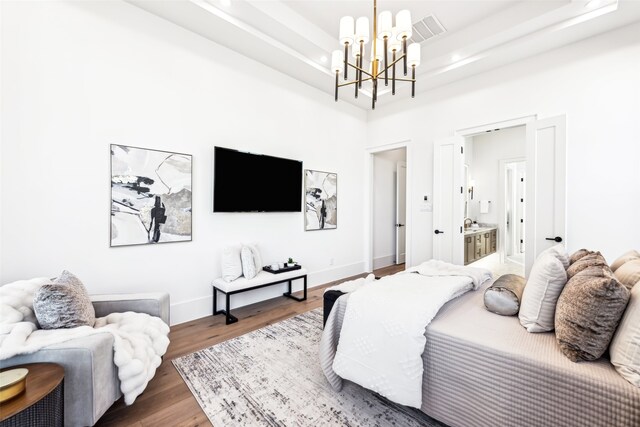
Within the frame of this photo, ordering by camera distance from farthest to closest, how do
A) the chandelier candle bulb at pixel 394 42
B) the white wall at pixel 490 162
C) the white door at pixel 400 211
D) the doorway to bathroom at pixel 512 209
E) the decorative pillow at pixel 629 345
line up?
the doorway to bathroom at pixel 512 209
the white wall at pixel 490 162
the white door at pixel 400 211
the chandelier candle bulb at pixel 394 42
the decorative pillow at pixel 629 345

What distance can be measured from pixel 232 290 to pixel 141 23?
9.18ft

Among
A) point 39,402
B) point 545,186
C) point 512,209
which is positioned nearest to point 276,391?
point 39,402

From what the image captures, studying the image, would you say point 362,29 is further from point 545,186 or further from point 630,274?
point 545,186

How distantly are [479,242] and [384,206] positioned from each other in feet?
7.38

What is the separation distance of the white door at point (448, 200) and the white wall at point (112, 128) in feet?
7.23

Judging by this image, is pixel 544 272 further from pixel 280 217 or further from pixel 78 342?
pixel 280 217

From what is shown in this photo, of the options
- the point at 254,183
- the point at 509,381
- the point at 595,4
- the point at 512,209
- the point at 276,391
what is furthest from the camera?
the point at 512,209

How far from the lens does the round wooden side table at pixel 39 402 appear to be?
1109mm

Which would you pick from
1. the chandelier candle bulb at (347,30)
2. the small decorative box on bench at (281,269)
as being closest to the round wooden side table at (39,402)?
the small decorative box on bench at (281,269)

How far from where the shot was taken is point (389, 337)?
→ 1.57 meters

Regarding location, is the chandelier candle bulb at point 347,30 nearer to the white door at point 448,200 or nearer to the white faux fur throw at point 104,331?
the white door at point 448,200

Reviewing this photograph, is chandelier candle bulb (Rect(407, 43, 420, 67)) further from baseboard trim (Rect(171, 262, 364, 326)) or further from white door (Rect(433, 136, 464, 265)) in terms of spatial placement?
baseboard trim (Rect(171, 262, 364, 326))

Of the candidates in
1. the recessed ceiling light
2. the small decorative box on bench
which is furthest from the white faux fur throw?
Answer: the recessed ceiling light

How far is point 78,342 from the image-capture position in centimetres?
145
